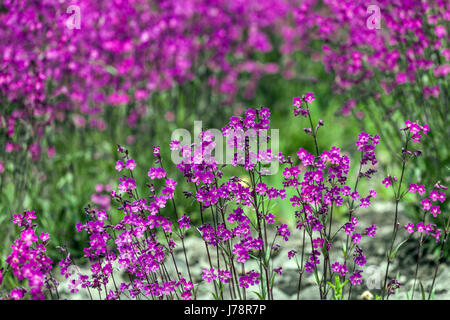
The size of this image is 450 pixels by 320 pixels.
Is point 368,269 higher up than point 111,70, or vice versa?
point 111,70

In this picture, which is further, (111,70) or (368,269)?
(111,70)

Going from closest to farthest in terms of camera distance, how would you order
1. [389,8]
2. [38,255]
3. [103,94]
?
[38,255]
[389,8]
[103,94]

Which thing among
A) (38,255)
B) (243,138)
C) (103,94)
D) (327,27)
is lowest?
(38,255)

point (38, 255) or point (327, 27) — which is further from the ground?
point (327, 27)

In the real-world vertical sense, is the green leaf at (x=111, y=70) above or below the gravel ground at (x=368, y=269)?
above

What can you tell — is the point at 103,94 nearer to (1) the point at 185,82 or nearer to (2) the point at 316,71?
(1) the point at 185,82

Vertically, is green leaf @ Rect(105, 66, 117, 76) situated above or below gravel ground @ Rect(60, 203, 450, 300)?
above

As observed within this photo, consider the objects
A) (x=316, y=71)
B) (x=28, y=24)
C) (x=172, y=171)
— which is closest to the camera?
(x=28, y=24)

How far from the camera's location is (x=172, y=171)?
4.30 metres

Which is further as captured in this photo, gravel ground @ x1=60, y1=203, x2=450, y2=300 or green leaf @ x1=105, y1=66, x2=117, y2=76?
green leaf @ x1=105, y1=66, x2=117, y2=76

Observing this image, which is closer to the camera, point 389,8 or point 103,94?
point 389,8

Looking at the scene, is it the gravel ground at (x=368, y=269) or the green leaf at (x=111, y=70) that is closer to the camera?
the gravel ground at (x=368, y=269)

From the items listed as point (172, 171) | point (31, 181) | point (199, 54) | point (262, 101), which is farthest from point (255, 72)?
point (31, 181)

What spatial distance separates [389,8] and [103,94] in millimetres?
2456
